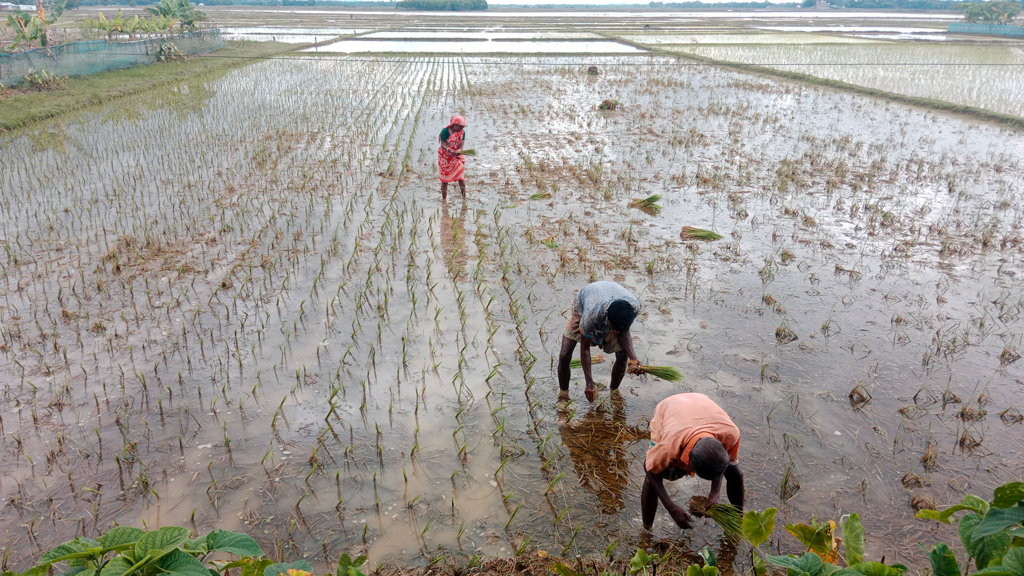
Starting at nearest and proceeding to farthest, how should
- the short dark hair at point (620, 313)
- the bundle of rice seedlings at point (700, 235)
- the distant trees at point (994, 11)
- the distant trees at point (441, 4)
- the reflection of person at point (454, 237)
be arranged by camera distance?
the short dark hair at point (620, 313) < the reflection of person at point (454, 237) < the bundle of rice seedlings at point (700, 235) < the distant trees at point (994, 11) < the distant trees at point (441, 4)

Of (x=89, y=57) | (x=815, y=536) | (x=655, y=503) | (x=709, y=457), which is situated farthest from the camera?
(x=89, y=57)

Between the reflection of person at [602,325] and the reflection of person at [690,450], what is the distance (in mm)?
634

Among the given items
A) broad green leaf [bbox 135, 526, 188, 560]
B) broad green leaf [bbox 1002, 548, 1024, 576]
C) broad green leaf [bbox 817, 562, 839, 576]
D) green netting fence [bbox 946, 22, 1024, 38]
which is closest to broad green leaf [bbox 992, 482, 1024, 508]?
broad green leaf [bbox 1002, 548, 1024, 576]

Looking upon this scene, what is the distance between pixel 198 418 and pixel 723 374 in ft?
10.8

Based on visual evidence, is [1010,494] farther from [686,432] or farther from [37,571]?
[37,571]

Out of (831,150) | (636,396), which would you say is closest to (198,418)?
(636,396)

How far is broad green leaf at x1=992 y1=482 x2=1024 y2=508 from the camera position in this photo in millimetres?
1409

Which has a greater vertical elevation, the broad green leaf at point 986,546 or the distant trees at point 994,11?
the distant trees at point 994,11

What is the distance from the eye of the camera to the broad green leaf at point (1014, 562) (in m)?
1.30

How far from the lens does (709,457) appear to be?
2.39 m

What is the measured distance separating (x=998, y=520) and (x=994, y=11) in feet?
132

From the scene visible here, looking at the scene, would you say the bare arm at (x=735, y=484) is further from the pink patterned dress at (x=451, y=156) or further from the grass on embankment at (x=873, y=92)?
the grass on embankment at (x=873, y=92)

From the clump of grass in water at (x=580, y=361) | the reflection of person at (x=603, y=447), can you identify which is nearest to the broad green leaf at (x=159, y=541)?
the reflection of person at (x=603, y=447)

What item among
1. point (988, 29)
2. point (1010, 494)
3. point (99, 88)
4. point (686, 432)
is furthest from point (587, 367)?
point (988, 29)
